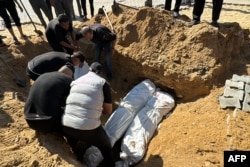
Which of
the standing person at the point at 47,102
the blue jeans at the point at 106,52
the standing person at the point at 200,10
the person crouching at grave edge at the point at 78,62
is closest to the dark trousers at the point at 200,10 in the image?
the standing person at the point at 200,10

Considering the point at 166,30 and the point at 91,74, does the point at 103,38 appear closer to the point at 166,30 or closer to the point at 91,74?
the point at 166,30

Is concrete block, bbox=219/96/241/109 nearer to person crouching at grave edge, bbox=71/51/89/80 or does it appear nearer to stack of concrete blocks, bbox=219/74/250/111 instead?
stack of concrete blocks, bbox=219/74/250/111

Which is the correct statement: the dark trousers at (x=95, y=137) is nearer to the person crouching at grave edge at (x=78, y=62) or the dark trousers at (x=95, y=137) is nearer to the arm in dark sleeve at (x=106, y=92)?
the arm in dark sleeve at (x=106, y=92)

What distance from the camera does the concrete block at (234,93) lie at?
193 inches

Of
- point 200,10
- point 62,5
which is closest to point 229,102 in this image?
point 200,10

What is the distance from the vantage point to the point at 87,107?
388cm

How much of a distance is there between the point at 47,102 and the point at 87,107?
1.80 feet

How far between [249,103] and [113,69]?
9.63 feet

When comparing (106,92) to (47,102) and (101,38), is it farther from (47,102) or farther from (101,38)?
(101,38)

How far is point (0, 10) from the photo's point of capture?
242 inches

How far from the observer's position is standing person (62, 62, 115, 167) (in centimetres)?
388

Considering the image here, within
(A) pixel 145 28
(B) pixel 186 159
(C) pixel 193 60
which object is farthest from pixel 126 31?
(B) pixel 186 159

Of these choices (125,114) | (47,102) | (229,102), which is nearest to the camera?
(47,102)

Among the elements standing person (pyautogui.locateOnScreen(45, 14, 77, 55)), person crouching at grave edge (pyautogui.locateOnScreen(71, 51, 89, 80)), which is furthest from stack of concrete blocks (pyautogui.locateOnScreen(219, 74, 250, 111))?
standing person (pyautogui.locateOnScreen(45, 14, 77, 55))
